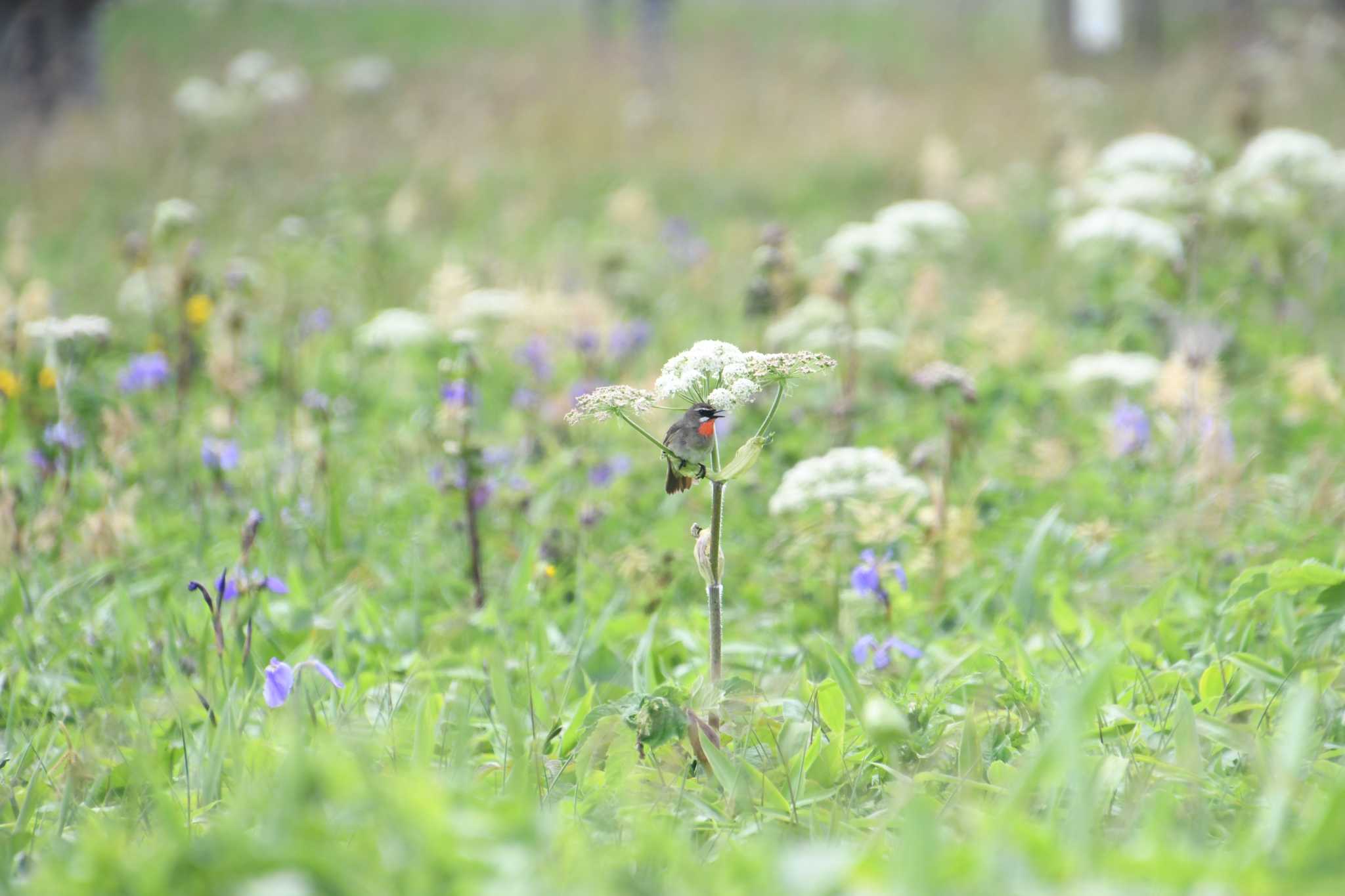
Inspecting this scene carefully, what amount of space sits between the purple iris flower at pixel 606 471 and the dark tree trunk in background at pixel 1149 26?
1477 cm

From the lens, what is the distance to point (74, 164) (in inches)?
328

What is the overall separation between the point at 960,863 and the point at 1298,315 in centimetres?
408

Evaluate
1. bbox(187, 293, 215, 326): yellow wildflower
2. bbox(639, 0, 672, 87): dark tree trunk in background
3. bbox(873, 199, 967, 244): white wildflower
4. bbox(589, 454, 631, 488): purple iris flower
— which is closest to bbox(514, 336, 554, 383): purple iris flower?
bbox(589, 454, 631, 488): purple iris flower

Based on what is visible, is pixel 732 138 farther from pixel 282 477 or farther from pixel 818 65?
pixel 282 477

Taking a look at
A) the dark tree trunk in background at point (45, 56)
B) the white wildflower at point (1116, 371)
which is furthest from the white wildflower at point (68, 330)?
the white wildflower at point (1116, 371)

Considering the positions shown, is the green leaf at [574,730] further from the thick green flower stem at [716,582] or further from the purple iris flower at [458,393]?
the purple iris flower at [458,393]

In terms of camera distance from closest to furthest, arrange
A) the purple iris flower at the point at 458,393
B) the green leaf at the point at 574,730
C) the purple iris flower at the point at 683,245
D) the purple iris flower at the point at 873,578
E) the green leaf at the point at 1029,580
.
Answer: the green leaf at the point at 574,730
the purple iris flower at the point at 873,578
the green leaf at the point at 1029,580
the purple iris flower at the point at 458,393
the purple iris flower at the point at 683,245

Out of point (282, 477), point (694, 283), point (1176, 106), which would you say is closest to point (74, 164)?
point (694, 283)

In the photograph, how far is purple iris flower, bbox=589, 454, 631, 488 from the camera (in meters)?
2.86

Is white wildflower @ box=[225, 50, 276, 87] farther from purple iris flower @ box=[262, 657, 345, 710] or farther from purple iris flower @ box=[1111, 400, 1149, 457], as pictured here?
purple iris flower @ box=[262, 657, 345, 710]

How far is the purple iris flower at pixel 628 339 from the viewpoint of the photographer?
372 cm

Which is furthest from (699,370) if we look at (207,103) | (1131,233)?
(207,103)

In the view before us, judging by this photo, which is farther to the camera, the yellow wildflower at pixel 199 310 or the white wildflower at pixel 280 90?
the white wildflower at pixel 280 90

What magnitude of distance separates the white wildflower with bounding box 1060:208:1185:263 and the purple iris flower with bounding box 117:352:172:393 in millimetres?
2807
